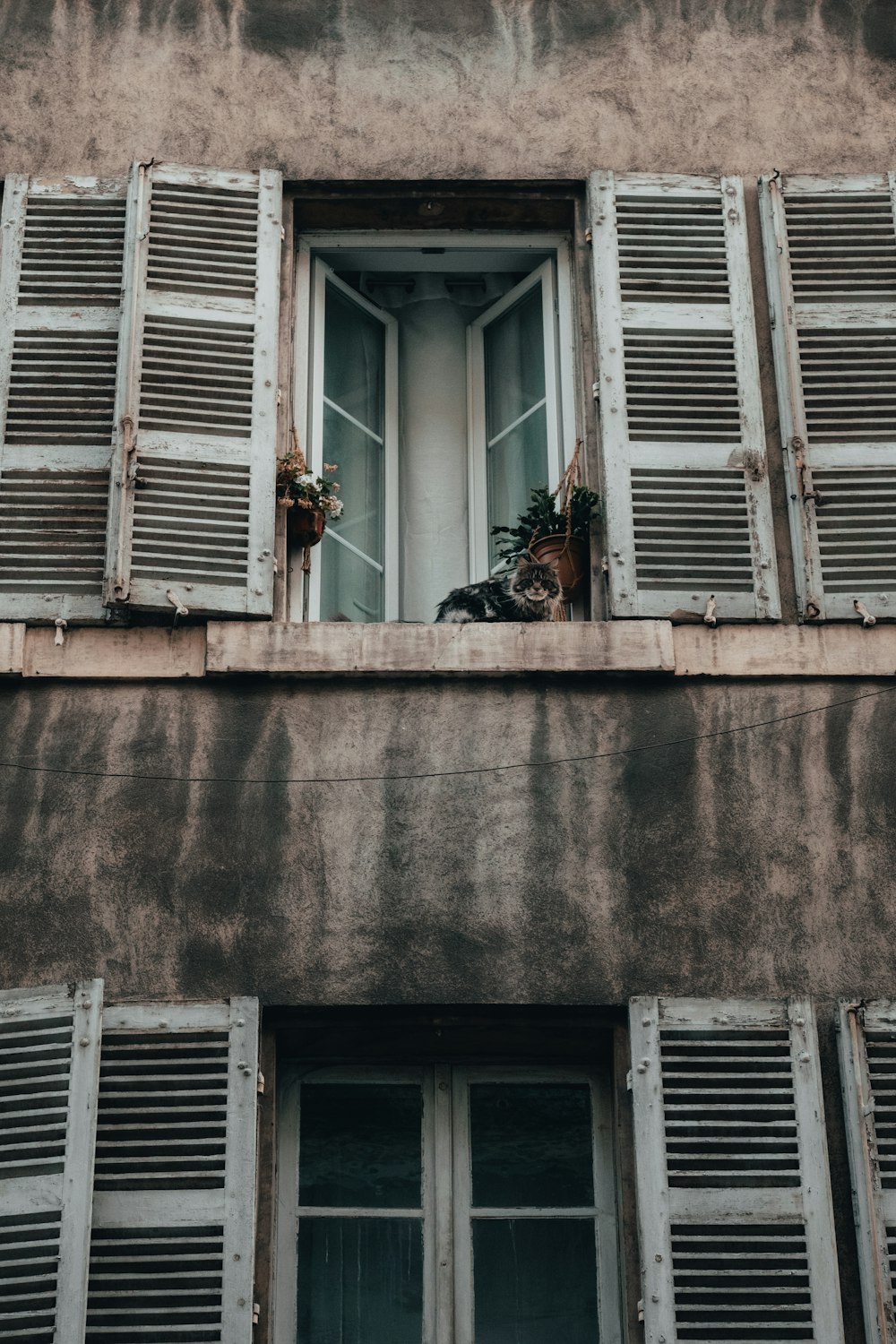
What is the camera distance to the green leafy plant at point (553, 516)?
7.29m

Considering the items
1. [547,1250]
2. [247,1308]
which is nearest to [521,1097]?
[547,1250]

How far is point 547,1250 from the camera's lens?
6.37 meters

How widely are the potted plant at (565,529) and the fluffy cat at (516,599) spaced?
0.14 metres

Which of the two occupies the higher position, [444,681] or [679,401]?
[679,401]

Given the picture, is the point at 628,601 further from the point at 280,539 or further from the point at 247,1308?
the point at 247,1308

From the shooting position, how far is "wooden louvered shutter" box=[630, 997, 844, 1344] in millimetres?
5902

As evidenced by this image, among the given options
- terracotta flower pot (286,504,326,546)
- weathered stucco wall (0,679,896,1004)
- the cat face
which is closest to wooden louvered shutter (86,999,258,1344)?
weathered stucco wall (0,679,896,1004)

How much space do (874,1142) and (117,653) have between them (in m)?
2.96

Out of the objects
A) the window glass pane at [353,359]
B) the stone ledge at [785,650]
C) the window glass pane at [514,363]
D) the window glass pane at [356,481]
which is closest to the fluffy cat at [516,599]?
the stone ledge at [785,650]

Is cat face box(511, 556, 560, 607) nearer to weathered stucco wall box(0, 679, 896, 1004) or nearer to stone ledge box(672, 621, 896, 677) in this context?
weathered stucco wall box(0, 679, 896, 1004)

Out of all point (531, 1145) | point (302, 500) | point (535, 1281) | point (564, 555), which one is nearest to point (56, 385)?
point (302, 500)

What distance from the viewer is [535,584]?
23.0 ft

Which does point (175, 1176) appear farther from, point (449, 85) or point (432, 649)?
point (449, 85)

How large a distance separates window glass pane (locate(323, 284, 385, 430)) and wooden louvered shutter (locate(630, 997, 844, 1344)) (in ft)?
9.43
